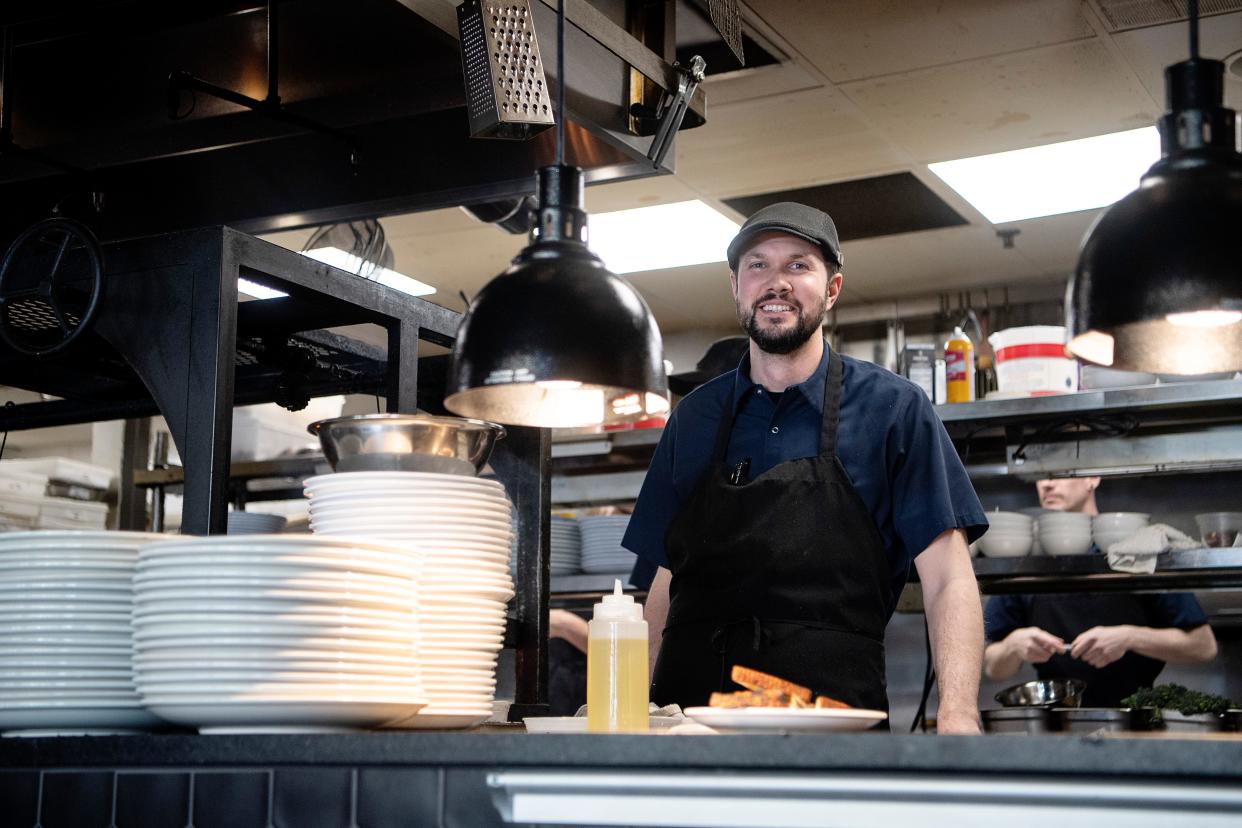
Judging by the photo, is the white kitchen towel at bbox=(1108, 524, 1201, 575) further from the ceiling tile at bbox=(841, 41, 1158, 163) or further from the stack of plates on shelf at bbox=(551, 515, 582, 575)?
the stack of plates on shelf at bbox=(551, 515, 582, 575)

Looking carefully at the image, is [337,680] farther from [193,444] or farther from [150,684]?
[193,444]

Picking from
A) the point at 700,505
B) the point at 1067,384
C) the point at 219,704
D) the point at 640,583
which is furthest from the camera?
the point at 1067,384

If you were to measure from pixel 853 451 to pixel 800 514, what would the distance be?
193 millimetres

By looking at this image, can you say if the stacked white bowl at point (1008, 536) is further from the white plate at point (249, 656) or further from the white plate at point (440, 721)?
the white plate at point (249, 656)

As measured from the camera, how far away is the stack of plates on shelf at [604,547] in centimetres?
549

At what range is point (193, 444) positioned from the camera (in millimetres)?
2049

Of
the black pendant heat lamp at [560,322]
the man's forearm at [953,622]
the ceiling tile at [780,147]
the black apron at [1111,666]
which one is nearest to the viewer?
the black pendant heat lamp at [560,322]

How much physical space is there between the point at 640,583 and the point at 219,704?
65.8 inches

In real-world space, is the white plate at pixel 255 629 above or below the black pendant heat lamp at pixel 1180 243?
below

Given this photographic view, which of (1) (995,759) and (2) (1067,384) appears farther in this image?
(2) (1067,384)

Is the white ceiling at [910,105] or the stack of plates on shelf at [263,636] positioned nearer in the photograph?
the stack of plates on shelf at [263,636]

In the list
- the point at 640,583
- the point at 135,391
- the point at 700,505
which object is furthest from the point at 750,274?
the point at 135,391

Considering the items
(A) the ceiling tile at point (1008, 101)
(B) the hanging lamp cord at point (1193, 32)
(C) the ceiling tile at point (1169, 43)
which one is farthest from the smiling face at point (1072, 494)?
(B) the hanging lamp cord at point (1193, 32)

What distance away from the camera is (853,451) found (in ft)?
9.46
